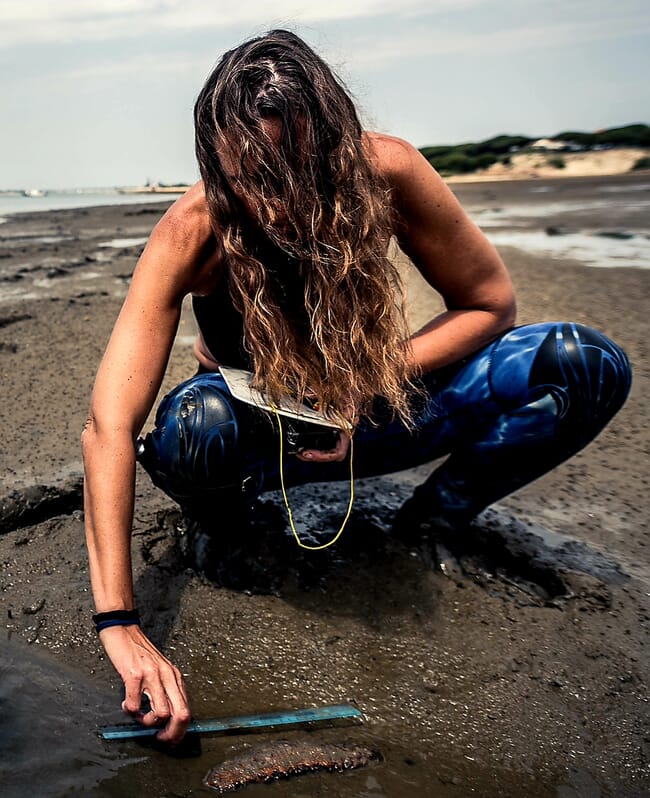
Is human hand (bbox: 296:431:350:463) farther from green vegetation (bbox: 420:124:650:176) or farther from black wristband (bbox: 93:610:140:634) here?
green vegetation (bbox: 420:124:650:176)

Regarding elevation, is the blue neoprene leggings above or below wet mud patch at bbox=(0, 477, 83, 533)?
above

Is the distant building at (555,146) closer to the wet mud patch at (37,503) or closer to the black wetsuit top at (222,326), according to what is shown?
the wet mud patch at (37,503)

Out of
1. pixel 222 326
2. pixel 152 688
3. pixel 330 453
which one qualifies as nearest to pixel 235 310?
pixel 222 326

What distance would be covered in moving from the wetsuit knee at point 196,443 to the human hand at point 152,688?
46cm

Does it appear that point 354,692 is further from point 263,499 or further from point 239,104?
point 239,104

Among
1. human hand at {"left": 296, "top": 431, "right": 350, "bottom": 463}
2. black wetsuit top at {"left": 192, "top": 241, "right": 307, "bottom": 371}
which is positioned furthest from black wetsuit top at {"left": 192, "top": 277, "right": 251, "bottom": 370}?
human hand at {"left": 296, "top": 431, "right": 350, "bottom": 463}

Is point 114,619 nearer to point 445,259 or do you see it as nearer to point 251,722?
point 251,722

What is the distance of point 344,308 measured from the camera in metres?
1.73

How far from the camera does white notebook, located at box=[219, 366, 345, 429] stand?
5.84 feet

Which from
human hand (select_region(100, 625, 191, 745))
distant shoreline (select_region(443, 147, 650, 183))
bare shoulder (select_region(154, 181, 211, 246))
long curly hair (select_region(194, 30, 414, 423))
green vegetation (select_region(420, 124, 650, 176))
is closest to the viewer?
human hand (select_region(100, 625, 191, 745))

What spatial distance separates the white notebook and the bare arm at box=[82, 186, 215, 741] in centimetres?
19

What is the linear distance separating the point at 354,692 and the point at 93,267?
6.38 meters

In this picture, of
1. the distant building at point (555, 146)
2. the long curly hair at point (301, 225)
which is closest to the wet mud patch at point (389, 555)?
the long curly hair at point (301, 225)

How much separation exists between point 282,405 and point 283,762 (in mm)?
741
